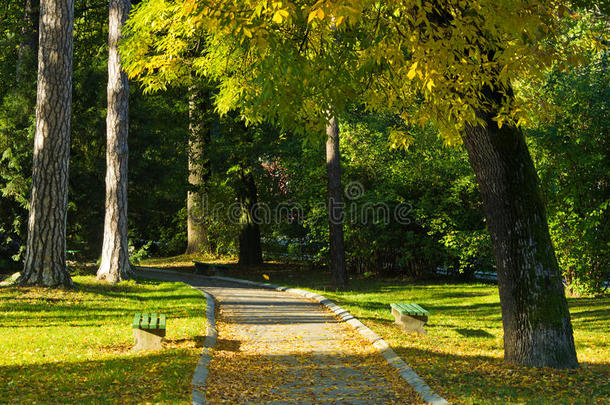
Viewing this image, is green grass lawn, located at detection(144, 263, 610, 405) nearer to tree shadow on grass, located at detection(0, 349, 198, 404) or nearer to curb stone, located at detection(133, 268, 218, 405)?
curb stone, located at detection(133, 268, 218, 405)

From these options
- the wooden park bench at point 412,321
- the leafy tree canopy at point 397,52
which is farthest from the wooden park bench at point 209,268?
the leafy tree canopy at point 397,52

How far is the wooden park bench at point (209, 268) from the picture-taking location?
2256cm

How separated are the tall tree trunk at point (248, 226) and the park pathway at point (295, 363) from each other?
1155 cm

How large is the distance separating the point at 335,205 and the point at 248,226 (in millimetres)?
7672

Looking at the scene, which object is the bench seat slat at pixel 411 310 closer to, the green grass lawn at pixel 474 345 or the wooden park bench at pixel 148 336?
the green grass lawn at pixel 474 345

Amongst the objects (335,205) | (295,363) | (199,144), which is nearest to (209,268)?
(199,144)

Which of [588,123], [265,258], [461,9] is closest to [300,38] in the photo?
[461,9]

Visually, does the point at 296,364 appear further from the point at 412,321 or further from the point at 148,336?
the point at 412,321

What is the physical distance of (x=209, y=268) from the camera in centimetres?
2273

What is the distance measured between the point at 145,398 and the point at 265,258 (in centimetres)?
2267

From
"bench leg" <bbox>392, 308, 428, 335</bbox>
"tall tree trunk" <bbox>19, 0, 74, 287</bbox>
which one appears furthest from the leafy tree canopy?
"tall tree trunk" <bbox>19, 0, 74, 287</bbox>

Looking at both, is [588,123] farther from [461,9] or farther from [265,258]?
[265,258]

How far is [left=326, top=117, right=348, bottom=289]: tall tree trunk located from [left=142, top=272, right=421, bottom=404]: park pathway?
16.8ft

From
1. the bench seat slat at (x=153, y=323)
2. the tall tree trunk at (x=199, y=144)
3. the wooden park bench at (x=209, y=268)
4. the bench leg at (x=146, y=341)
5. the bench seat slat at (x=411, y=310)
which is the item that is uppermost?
the tall tree trunk at (x=199, y=144)
